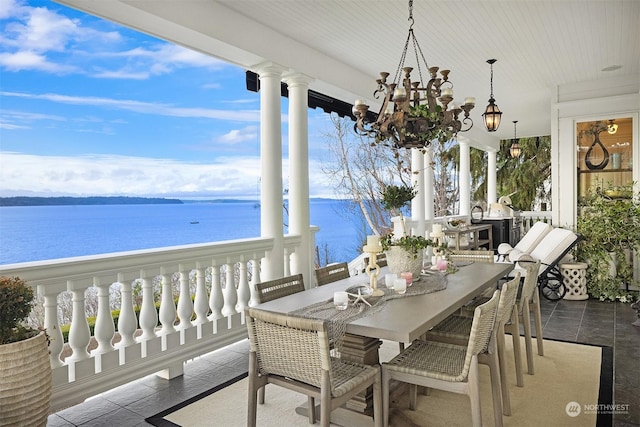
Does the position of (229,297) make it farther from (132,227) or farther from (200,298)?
(132,227)

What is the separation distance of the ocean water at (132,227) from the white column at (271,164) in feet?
6.83

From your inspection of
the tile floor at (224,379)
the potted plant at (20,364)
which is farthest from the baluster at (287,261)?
the potted plant at (20,364)

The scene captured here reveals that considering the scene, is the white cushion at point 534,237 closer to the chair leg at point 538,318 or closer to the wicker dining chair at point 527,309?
the chair leg at point 538,318

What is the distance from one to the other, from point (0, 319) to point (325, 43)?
3.64m

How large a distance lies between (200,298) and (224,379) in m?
0.66

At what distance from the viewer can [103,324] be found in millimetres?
2871

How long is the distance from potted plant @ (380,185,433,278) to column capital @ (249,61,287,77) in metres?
1.83

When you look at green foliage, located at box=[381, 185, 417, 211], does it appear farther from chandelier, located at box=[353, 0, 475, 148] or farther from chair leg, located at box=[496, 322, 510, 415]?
chair leg, located at box=[496, 322, 510, 415]

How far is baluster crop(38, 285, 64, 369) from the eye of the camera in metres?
2.56

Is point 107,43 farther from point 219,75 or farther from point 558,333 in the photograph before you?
point 558,333

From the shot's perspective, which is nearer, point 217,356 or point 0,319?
point 0,319

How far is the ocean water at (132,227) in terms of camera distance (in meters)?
9.47

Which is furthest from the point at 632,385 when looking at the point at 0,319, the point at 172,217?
the point at 172,217

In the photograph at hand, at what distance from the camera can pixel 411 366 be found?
2238 mm
